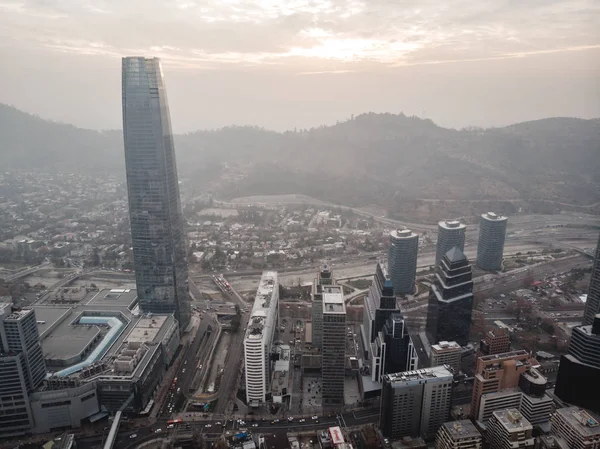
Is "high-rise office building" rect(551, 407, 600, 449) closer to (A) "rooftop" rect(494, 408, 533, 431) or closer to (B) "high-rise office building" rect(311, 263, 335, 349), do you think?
(A) "rooftop" rect(494, 408, 533, 431)

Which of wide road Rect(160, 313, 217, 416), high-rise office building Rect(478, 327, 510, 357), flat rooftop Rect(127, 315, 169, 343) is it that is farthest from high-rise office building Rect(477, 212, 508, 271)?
flat rooftop Rect(127, 315, 169, 343)

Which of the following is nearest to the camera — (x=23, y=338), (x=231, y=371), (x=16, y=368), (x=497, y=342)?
(x=16, y=368)

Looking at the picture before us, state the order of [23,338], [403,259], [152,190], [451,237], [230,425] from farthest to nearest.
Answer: [451,237], [403,259], [152,190], [230,425], [23,338]

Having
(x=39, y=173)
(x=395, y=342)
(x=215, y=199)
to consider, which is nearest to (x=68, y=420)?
(x=395, y=342)

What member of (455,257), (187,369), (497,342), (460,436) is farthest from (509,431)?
(187,369)

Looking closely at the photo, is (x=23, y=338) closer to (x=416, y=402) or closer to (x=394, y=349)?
(x=394, y=349)

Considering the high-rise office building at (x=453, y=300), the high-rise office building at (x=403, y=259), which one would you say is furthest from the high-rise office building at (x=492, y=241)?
the high-rise office building at (x=453, y=300)
